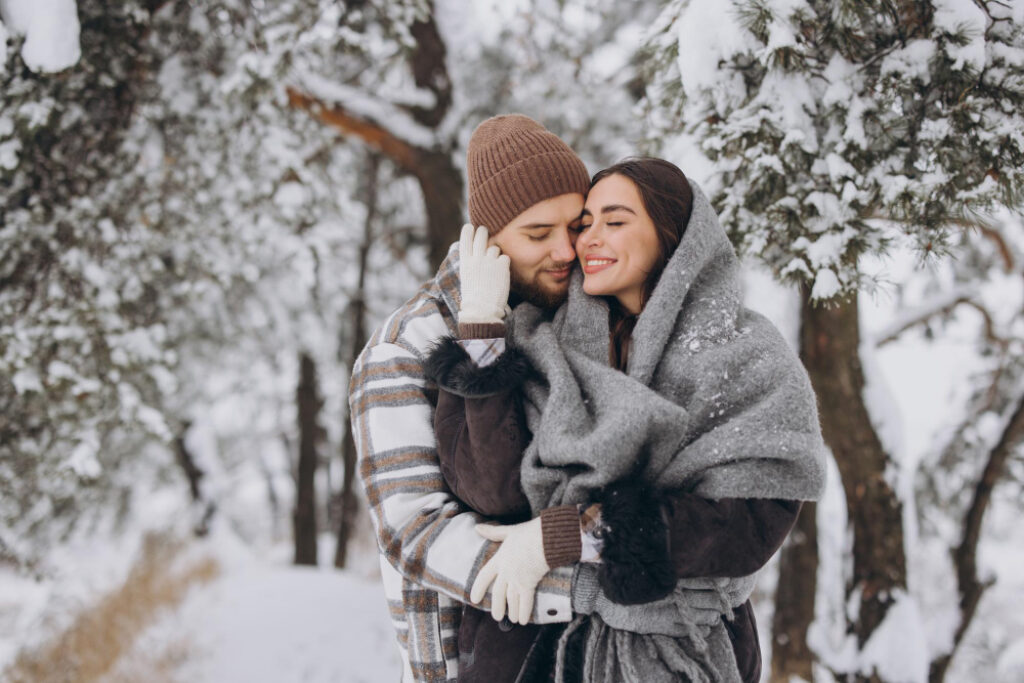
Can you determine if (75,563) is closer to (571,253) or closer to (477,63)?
(477,63)

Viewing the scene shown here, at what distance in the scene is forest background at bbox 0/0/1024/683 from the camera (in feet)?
6.93

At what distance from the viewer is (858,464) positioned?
3.75 metres

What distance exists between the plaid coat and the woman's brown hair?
0.57 m

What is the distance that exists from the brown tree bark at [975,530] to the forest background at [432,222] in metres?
0.02

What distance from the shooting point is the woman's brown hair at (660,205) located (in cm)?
202

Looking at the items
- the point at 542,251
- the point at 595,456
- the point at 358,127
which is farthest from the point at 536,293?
the point at 358,127

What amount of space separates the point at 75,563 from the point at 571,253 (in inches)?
327

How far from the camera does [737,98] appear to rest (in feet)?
7.37

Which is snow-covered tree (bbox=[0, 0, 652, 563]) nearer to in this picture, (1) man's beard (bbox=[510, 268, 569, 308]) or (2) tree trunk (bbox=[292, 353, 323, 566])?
(1) man's beard (bbox=[510, 268, 569, 308])

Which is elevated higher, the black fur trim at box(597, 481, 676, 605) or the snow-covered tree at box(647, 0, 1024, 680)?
the snow-covered tree at box(647, 0, 1024, 680)

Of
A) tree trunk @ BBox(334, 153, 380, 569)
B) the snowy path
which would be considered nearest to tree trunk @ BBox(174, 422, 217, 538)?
the snowy path

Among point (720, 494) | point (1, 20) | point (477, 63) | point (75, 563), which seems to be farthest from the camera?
point (75, 563)

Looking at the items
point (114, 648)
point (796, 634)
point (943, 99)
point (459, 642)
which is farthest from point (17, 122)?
point (796, 634)

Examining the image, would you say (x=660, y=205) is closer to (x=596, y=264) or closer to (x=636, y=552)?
(x=596, y=264)
